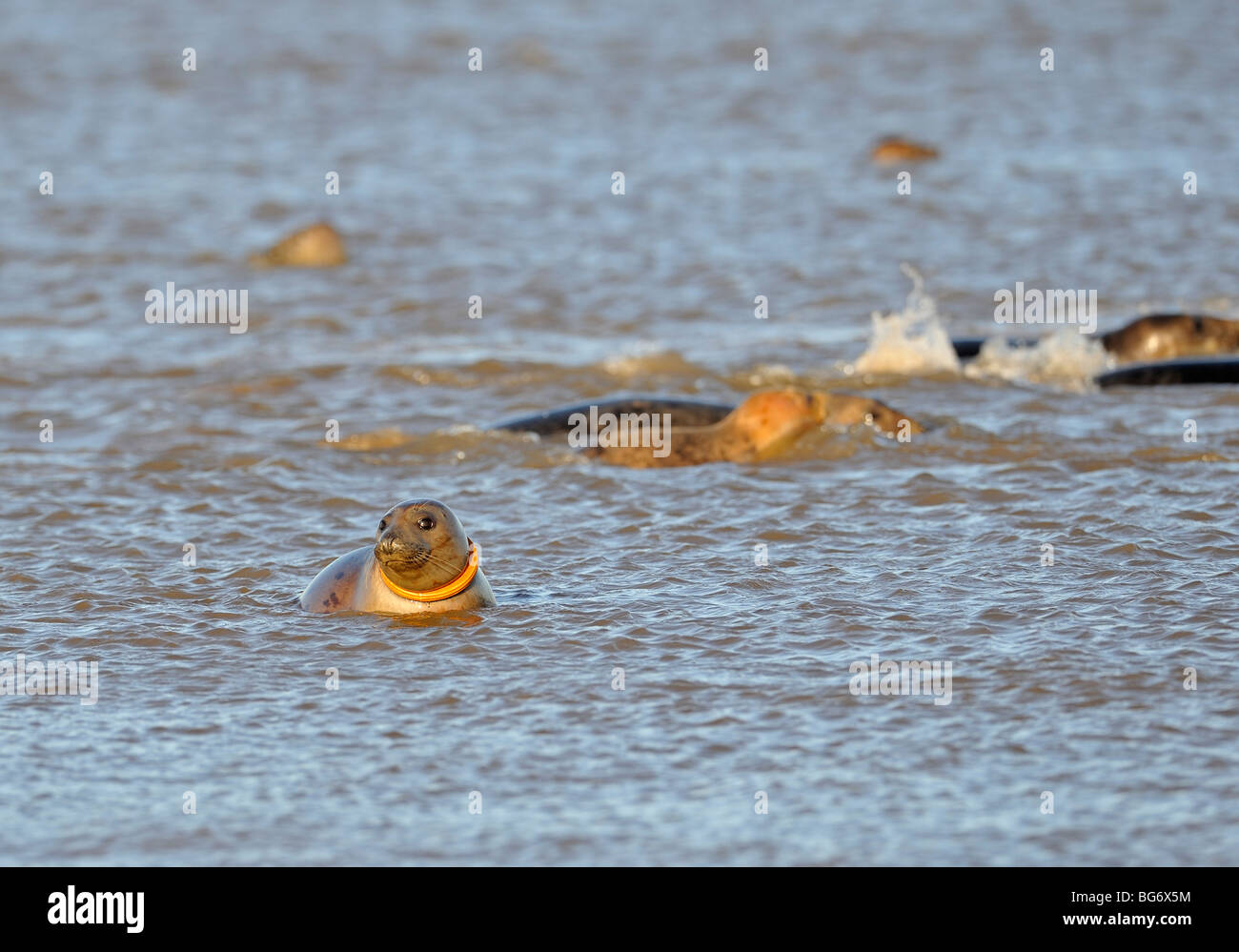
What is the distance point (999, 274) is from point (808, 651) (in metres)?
8.59

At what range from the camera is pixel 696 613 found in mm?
7746

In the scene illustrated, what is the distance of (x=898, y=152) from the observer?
1956 centimetres

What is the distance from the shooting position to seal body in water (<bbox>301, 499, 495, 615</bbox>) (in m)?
7.42

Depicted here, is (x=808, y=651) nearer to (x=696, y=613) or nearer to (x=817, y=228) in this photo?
(x=696, y=613)

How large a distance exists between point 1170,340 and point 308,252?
7.29 meters

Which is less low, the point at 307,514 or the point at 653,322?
the point at 653,322

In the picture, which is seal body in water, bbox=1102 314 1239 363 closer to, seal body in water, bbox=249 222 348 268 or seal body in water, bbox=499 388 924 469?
seal body in water, bbox=499 388 924 469

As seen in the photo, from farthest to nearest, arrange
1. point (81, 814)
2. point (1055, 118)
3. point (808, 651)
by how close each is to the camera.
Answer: point (1055, 118)
point (808, 651)
point (81, 814)

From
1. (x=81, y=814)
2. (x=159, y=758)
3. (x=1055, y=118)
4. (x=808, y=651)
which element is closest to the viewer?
(x=81, y=814)

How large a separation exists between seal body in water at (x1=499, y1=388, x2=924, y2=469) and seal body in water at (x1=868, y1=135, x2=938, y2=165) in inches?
366

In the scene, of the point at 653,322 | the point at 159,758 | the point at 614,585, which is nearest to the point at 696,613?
the point at 614,585

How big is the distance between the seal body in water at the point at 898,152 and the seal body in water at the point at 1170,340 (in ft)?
24.6

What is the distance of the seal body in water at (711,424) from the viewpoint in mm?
10203
